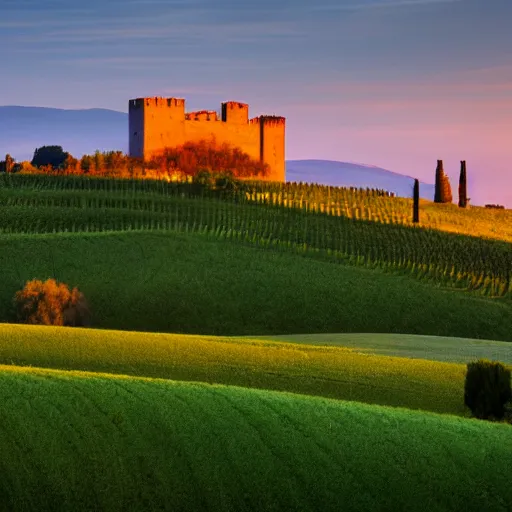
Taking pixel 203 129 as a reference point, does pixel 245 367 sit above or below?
below

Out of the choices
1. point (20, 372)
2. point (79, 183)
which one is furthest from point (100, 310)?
point (79, 183)

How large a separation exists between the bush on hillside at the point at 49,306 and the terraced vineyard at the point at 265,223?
46.4 feet

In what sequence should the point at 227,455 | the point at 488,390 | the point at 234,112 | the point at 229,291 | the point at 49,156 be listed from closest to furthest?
the point at 227,455 < the point at 488,390 < the point at 229,291 < the point at 49,156 < the point at 234,112

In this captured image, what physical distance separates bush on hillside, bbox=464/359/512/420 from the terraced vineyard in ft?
86.0

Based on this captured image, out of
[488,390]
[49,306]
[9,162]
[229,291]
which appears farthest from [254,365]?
[9,162]

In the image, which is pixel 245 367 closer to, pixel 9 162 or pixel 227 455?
pixel 227 455

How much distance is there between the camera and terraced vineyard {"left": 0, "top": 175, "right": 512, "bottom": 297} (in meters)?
45.0

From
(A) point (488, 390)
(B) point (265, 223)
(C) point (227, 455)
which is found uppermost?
(B) point (265, 223)

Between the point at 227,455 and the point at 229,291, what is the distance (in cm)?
2471

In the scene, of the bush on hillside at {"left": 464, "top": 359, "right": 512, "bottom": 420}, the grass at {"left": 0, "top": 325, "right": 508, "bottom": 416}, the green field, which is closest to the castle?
the green field

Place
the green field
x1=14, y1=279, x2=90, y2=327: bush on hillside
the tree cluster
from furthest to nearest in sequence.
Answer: the tree cluster, x1=14, y1=279, x2=90, y2=327: bush on hillside, the green field

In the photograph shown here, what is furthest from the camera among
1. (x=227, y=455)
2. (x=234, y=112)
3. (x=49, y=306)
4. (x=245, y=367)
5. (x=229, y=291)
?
(x=234, y=112)

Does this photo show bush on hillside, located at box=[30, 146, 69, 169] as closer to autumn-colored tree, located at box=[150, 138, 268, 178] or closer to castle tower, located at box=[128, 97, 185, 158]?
castle tower, located at box=[128, 97, 185, 158]

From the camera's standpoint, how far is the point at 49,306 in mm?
30344
